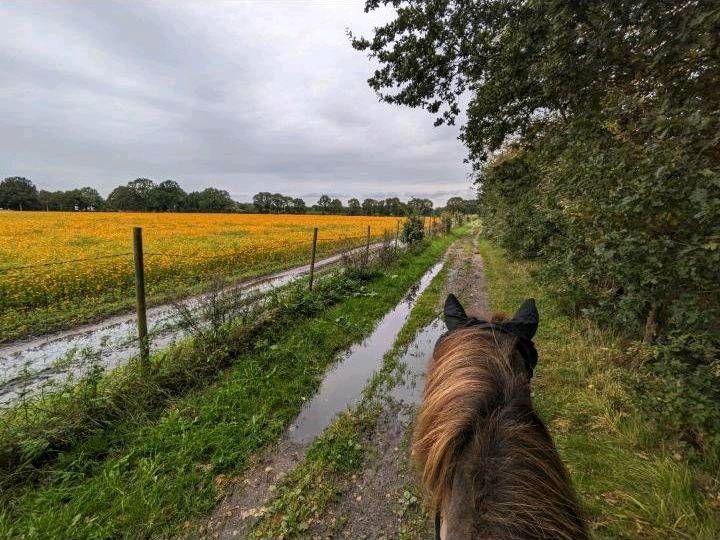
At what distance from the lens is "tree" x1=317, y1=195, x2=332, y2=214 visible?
9568 cm

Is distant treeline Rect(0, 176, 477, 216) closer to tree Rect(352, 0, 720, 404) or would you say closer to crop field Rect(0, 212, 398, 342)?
crop field Rect(0, 212, 398, 342)

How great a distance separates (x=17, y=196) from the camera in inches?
2346

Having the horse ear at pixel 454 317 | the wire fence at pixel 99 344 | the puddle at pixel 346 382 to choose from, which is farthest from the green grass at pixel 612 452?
the wire fence at pixel 99 344

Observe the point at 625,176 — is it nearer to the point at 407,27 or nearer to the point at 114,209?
the point at 407,27

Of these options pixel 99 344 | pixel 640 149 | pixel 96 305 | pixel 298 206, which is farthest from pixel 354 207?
pixel 640 149

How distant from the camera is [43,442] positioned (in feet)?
9.55

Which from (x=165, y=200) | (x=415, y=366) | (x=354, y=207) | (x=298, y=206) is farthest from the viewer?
(x=354, y=207)

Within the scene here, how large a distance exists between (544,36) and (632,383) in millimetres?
3885

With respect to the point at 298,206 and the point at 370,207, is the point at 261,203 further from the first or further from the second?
the point at 370,207

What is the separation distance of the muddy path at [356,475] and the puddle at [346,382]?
13 mm

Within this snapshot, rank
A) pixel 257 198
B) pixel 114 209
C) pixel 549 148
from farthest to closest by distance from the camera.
Answer: pixel 257 198, pixel 114 209, pixel 549 148

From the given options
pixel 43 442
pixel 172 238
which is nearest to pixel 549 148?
pixel 43 442

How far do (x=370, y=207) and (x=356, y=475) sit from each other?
91.6 metres

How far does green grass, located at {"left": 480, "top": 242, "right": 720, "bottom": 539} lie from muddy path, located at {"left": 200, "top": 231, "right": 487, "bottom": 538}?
1393mm
